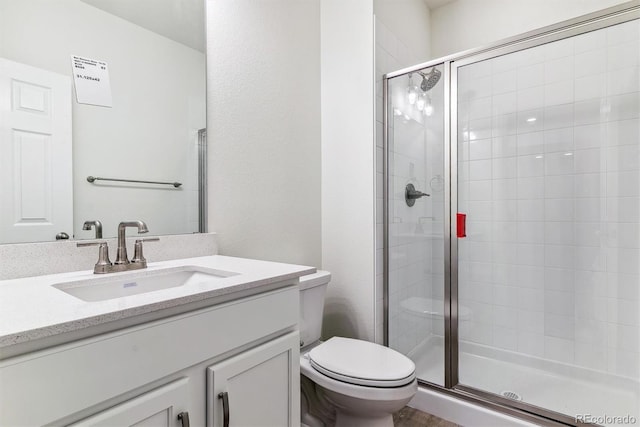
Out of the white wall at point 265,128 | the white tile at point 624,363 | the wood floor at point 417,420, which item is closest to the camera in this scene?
the white wall at point 265,128

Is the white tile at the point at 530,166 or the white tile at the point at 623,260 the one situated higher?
the white tile at the point at 530,166

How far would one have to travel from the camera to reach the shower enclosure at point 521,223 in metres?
1.76

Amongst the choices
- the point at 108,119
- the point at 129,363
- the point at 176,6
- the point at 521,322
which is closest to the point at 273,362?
the point at 129,363

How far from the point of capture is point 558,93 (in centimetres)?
201

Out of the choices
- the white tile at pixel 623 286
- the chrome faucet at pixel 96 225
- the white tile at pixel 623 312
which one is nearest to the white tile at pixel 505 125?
the white tile at pixel 623 286

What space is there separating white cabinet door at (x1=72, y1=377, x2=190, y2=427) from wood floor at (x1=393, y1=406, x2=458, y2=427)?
1273 millimetres

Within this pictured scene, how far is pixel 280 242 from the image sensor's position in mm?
1730

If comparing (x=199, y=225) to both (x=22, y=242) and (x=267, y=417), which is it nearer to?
(x=22, y=242)

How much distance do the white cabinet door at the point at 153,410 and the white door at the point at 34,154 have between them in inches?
25.2

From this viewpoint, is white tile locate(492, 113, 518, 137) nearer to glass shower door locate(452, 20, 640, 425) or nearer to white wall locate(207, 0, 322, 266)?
glass shower door locate(452, 20, 640, 425)

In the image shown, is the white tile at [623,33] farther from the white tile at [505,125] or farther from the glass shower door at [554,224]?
the white tile at [505,125]

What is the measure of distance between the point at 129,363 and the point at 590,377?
229cm

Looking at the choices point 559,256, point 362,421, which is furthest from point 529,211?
point 362,421

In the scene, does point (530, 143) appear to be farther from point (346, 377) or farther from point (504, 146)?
point (346, 377)
